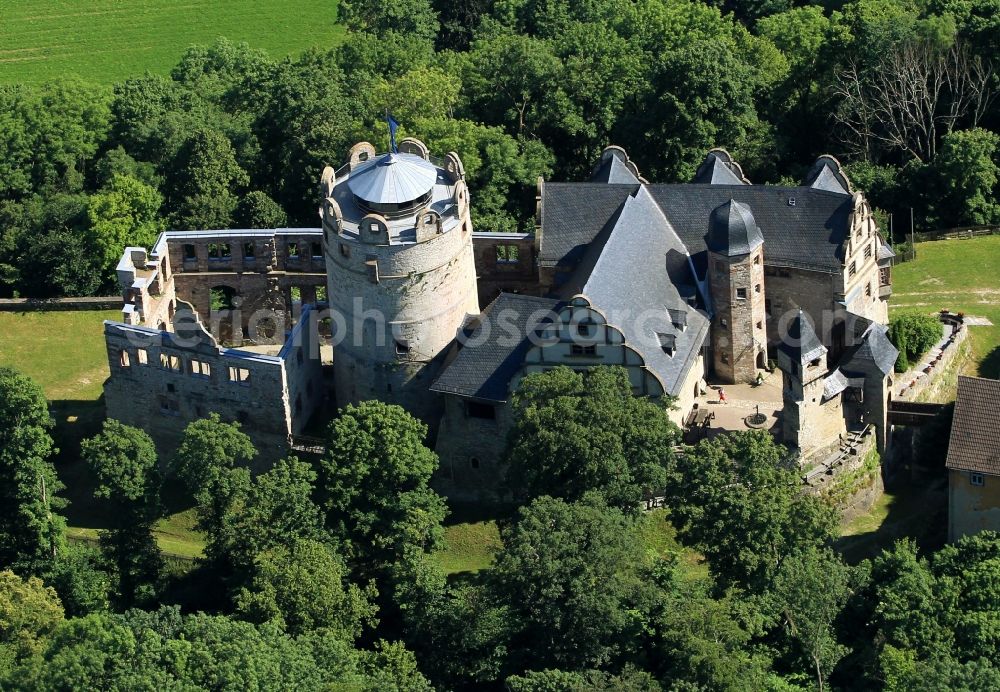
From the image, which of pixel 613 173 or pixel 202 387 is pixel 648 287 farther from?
pixel 202 387

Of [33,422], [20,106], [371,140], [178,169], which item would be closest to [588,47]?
[371,140]

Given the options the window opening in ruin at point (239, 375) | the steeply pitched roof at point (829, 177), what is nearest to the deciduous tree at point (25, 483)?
the window opening in ruin at point (239, 375)

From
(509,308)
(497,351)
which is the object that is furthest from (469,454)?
(509,308)

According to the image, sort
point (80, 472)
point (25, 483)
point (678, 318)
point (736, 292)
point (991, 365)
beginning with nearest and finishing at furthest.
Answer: point (25, 483)
point (678, 318)
point (736, 292)
point (80, 472)
point (991, 365)

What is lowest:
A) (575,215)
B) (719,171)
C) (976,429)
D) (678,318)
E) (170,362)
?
(976,429)

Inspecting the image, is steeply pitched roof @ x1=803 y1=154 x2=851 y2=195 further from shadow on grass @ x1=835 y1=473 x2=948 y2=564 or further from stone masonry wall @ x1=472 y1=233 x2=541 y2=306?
shadow on grass @ x1=835 y1=473 x2=948 y2=564

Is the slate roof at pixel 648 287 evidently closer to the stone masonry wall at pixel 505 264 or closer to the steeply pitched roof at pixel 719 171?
the steeply pitched roof at pixel 719 171

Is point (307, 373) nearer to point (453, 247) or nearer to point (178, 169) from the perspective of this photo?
point (453, 247)
